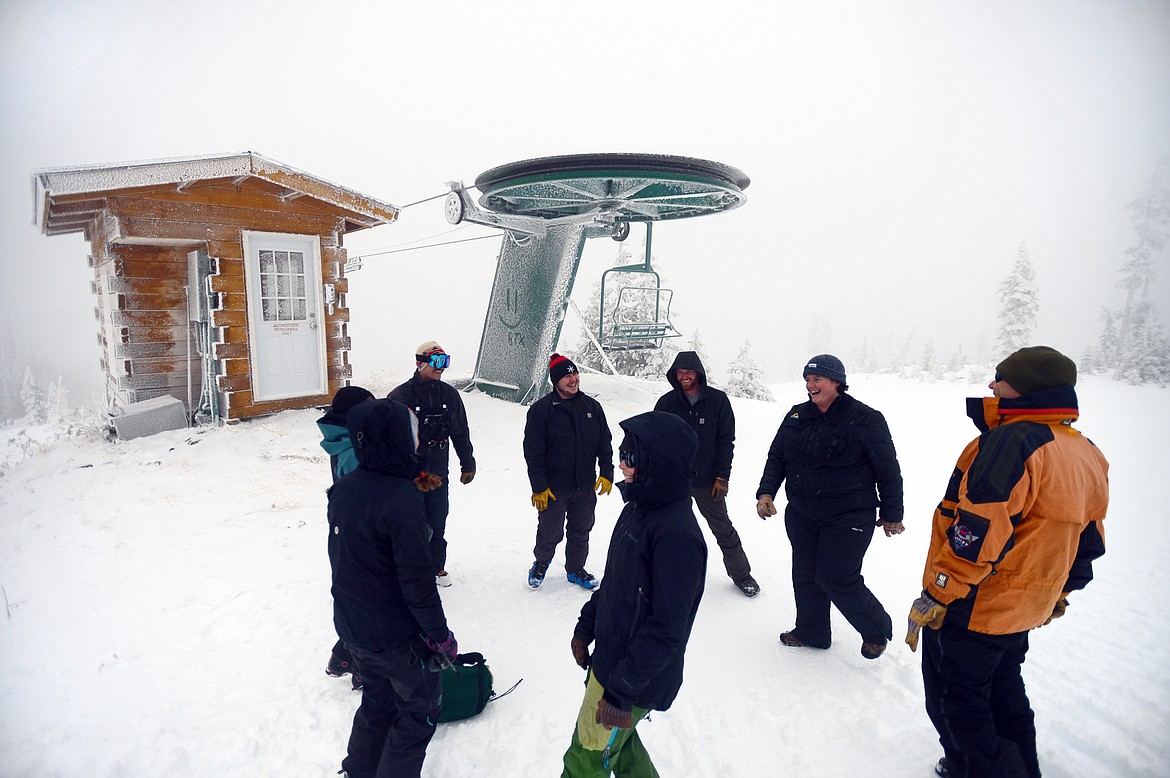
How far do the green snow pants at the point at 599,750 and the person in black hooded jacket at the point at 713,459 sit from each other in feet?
8.15

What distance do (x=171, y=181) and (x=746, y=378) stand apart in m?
16.6

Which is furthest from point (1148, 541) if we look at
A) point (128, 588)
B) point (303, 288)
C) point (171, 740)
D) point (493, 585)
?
point (303, 288)

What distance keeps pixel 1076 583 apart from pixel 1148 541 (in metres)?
5.52

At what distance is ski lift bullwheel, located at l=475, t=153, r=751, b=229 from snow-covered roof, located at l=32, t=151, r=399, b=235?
2.32 metres

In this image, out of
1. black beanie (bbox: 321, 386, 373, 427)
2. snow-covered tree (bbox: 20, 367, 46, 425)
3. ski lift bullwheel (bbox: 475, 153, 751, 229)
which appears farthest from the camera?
snow-covered tree (bbox: 20, 367, 46, 425)

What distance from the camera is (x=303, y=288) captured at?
29.9 feet

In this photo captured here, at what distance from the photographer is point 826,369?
11.7 feet

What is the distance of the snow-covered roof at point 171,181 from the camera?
6648 mm

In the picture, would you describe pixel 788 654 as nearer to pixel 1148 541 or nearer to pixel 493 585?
pixel 493 585

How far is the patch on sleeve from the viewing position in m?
2.25

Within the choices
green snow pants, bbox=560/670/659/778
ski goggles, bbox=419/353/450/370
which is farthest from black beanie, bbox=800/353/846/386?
ski goggles, bbox=419/353/450/370

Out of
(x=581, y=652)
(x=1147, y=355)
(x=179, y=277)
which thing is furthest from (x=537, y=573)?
(x=1147, y=355)

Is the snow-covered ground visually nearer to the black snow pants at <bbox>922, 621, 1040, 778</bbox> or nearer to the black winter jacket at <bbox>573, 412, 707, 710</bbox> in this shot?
the black snow pants at <bbox>922, 621, 1040, 778</bbox>

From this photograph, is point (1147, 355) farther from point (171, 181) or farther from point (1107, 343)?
point (171, 181)
